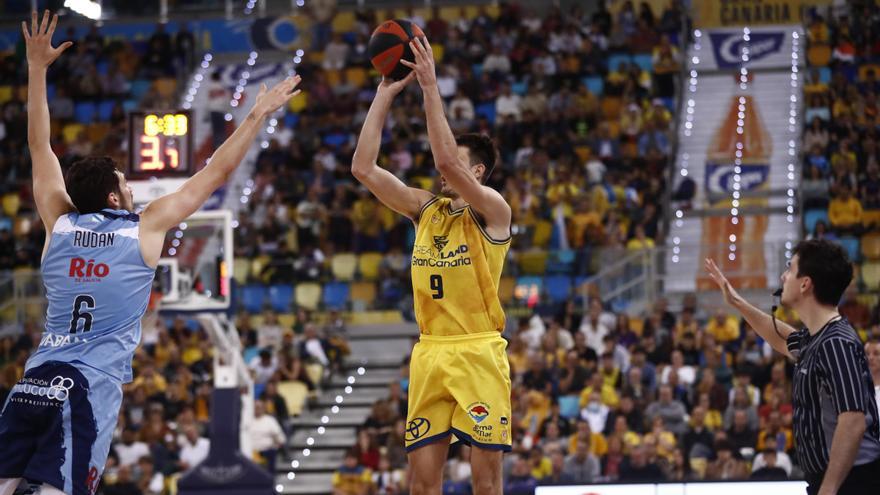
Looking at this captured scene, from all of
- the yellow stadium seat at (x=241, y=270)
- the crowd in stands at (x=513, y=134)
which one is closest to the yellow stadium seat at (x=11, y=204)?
→ the crowd in stands at (x=513, y=134)

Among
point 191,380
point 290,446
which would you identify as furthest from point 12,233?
point 290,446

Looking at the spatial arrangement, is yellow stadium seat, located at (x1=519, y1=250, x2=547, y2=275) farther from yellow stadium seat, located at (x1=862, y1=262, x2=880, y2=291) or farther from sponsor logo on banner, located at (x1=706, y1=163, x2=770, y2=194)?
yellow stadium seat, located at (x1=862, y1=262, x2=880, y2=291)

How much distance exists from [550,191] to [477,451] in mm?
14539

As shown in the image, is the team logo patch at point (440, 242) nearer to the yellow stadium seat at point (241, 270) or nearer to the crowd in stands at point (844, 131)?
the crowd in stands at point (844, 131)

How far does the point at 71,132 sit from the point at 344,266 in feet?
26.7

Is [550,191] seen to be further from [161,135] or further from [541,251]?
[161,135]

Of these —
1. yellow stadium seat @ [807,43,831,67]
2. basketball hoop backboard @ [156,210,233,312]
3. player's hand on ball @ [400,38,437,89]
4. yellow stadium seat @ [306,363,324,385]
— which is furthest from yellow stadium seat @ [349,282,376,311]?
player's hand on ball @ [400,38,437,89]

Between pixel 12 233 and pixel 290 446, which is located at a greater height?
pixel 12 233

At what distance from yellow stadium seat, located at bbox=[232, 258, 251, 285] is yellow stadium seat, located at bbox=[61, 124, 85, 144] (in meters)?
6.65

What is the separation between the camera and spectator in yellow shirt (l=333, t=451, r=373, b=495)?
1628 cm

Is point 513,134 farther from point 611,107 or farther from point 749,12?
point 749,12

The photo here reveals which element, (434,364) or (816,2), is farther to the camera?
(816,2)

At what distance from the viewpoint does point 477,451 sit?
7.00 m

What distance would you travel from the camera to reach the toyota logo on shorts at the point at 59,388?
5.68m
